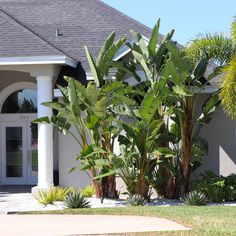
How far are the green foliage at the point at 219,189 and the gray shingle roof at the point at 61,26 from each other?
19.7ft

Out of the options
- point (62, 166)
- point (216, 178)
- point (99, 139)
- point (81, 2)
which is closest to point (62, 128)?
point (99, 139)

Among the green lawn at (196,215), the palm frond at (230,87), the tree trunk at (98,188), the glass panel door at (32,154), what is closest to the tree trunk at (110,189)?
the tree trunk at (98,188)

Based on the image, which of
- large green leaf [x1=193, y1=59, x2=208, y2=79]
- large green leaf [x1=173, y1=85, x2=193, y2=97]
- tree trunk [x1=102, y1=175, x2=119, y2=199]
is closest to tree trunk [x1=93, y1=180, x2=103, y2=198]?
tree trunk [x1=102, y1=175, x2=119, y2=199]

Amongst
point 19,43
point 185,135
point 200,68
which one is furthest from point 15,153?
point 200,68

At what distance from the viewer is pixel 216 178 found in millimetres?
17844

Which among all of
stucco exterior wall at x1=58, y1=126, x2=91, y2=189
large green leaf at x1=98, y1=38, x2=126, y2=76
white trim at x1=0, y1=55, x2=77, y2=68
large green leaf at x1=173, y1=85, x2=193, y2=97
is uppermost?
white trim at x1=0, y1=55, x2=77, y2=68

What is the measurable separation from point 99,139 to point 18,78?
6.83 m

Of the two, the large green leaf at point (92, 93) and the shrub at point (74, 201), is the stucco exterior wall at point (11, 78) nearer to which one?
the large green leaf at point (92, 93)

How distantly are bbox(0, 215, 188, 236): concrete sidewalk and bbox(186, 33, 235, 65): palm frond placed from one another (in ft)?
18.3

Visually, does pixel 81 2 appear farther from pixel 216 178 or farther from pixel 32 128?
pixel 216 178

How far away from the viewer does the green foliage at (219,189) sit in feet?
55.5

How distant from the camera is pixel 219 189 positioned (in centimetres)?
1697

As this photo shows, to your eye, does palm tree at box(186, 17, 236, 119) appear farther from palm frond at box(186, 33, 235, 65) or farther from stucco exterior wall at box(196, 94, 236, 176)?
stucco exterior wall at box(196, 94, 236, 176)

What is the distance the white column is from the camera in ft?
62.5
